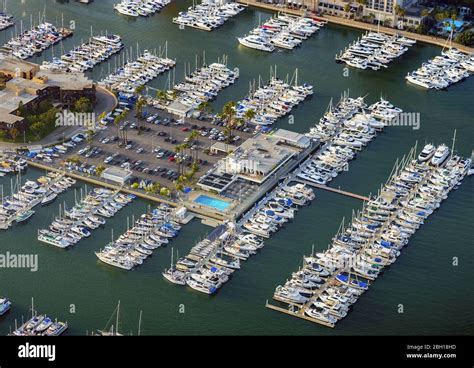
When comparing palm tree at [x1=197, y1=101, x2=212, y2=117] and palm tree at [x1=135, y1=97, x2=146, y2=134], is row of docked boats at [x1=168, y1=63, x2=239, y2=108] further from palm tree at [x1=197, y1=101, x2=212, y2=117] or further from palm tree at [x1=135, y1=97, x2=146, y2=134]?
palm tree at [x1=135, y1=97, x2=146, y2=134]

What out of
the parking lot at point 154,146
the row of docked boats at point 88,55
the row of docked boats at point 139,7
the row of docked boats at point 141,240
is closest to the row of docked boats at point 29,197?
the parking lot at point 154,146

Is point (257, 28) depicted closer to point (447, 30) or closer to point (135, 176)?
point (447, 30)

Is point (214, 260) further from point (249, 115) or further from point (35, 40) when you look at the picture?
point (35, 40)

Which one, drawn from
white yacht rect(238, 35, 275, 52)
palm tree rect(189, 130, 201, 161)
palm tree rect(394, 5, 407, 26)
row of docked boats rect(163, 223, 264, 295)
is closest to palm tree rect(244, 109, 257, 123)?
palm tree rect(189, 130, 201, 161)

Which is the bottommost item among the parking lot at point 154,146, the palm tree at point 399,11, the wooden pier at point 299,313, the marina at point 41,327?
the marina at point 41,327

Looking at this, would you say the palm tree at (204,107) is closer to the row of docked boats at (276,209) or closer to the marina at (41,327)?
the row of docked boats at (276,209)

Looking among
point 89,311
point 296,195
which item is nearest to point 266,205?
point 296,195
